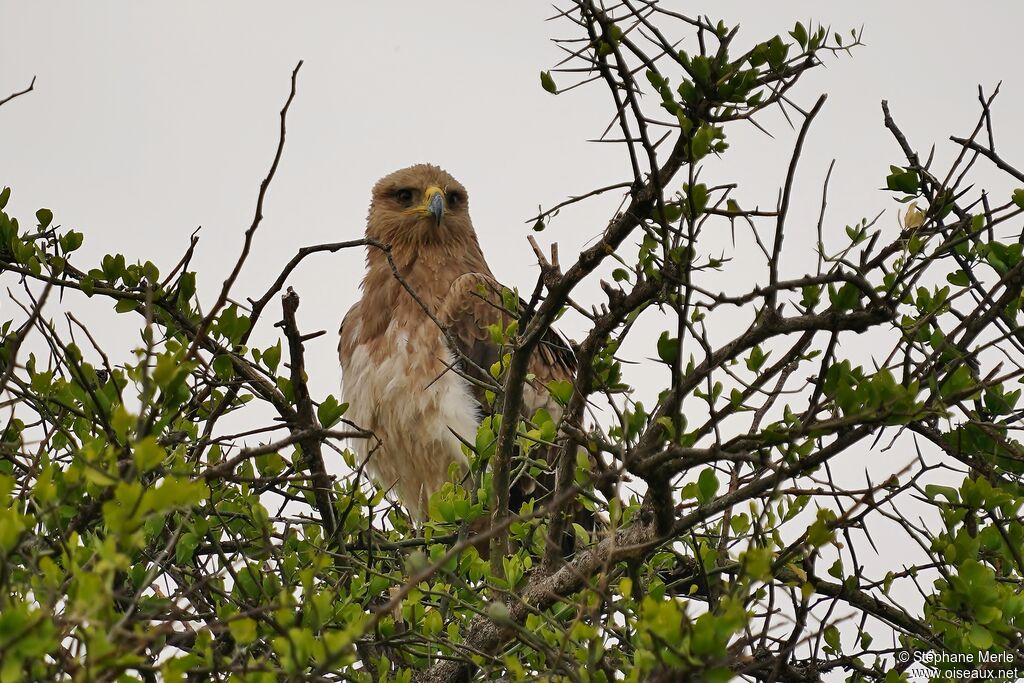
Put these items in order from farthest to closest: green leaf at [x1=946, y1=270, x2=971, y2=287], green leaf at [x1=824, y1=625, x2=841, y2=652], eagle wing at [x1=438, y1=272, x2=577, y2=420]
Result: 1. eagle wing at [x1=438, y1=272, x2=577, y2=420]
2. green leaf at [x1=824, y1=625, x2=841, y2=652]
3. green leaf at [x1=946, y1=270, x2=971, y2=287]

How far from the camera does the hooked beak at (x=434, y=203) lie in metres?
7.39

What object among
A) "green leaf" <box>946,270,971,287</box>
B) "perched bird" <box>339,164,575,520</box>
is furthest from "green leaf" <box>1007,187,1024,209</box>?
"perched bird" <box>339,164,575,520</box>

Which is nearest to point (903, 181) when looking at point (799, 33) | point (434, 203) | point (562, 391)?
point (799, 33)

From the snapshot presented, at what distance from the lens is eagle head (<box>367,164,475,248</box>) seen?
Answer: 25.0 ft

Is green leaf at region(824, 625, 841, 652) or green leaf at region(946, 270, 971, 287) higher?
green leaf at region(946, 270, 971, 287)

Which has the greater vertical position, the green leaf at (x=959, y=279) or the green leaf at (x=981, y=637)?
the green leaf at (x=959, y=279)

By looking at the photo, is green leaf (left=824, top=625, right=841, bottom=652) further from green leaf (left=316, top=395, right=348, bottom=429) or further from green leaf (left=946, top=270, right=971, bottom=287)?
green leaf (left=316, top=395, right=348, bottom=429)

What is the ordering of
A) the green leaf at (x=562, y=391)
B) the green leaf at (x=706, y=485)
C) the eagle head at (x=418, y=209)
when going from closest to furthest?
the green leaf at (x=706, y=485)
the green leaf at (x=562, y=391)
the eagle head at (x=418, y=209)

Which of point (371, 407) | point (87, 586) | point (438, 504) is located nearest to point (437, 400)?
point (371, 407)

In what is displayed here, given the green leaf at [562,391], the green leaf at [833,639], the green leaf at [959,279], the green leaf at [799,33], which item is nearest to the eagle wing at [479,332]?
the green leaf at [833,639]

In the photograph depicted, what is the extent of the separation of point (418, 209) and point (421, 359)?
4.86 ft

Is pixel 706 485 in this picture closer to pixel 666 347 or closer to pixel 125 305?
pixel 666 347

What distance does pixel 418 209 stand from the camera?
25.2 feet

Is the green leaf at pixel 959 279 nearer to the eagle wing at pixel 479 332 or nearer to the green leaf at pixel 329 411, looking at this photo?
the green leaf at pixel 329 411
